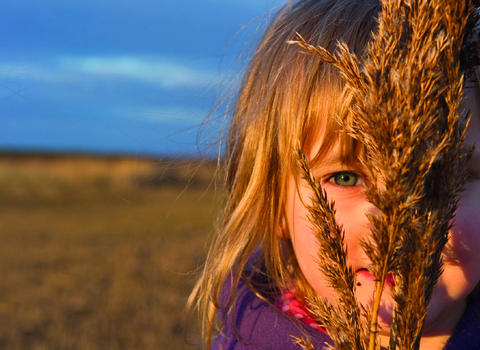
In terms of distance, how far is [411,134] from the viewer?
100 cm

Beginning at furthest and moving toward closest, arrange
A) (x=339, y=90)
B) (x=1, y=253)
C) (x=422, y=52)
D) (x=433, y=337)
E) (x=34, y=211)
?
(x=34, y=211) → (x=1, y=253) → (x=433, y=337) → (x=339, y=90) → (x=422, y=52)

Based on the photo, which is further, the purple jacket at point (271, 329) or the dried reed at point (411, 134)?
the purple jacket at point (271, 329)

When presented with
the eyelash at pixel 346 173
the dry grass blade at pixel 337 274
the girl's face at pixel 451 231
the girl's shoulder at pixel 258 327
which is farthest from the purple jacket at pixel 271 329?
the dry grass blade at pixel 337 274

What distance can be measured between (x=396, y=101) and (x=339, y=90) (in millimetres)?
666

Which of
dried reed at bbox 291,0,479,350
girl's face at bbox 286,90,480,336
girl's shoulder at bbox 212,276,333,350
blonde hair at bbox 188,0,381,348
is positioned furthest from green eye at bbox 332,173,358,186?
girl's shoulder at bbox 212,276,333,350

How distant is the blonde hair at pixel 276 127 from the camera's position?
1.75 metres

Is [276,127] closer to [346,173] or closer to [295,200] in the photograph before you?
[295,200]

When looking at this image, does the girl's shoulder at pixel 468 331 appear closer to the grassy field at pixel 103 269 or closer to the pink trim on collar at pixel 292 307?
the pink trim on collar at pixel 292 307

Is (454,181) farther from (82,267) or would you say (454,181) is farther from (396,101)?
(82,267)

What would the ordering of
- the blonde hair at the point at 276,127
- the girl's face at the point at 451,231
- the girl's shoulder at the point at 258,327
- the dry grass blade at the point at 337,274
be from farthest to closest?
the girl's shoulder at the point at 258,327
the blonde hair at the point at 276,127
the girl's face at the point at 451,231
the dry grass blade at the point at 337,274

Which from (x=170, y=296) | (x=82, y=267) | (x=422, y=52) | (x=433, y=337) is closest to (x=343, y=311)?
(x=422, y=52)

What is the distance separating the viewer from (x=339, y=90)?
5.46 ft

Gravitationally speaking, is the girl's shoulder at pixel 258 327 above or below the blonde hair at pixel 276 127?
below

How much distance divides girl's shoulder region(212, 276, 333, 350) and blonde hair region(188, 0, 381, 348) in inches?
2.5
